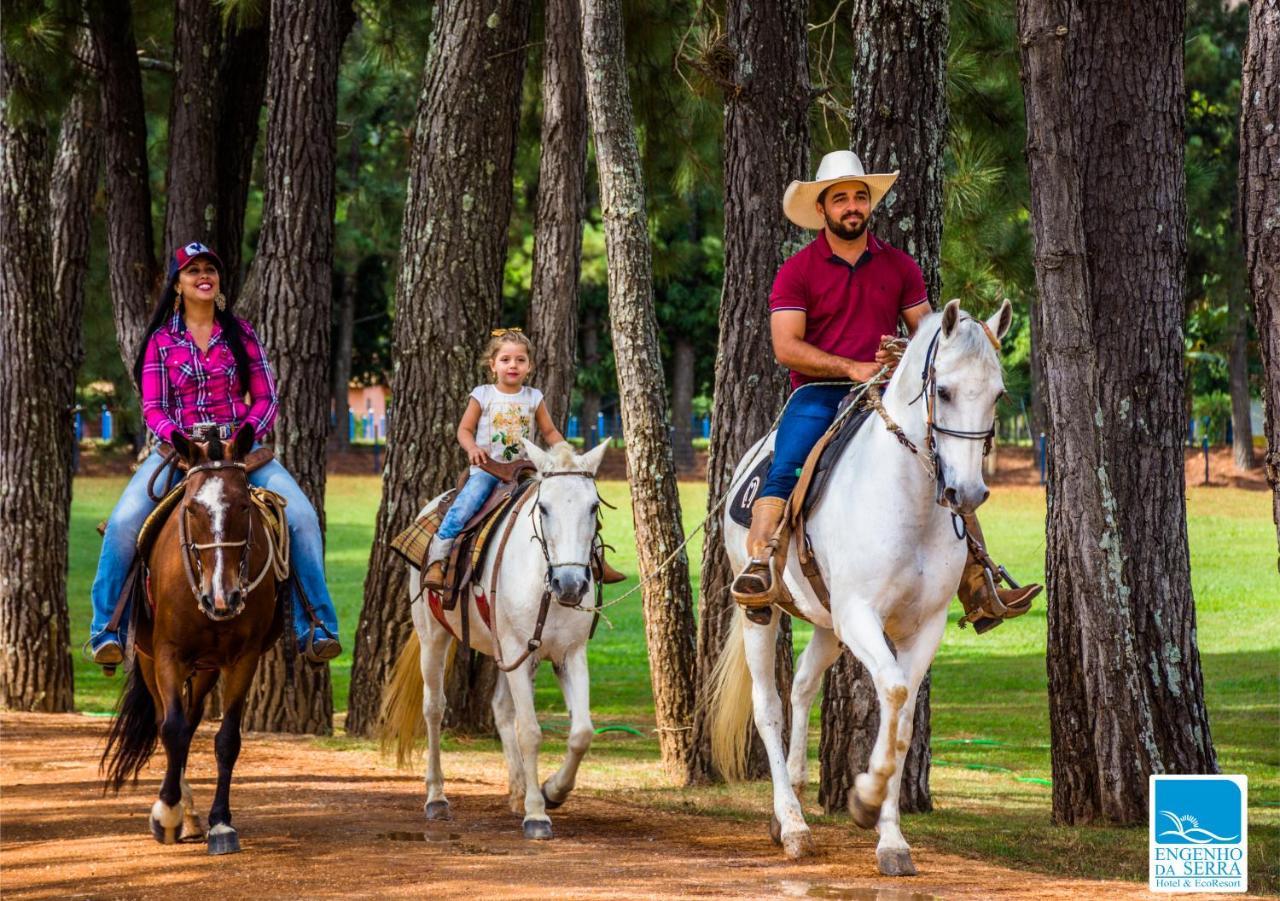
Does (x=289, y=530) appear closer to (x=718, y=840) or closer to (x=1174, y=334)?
(x=718, y=840)

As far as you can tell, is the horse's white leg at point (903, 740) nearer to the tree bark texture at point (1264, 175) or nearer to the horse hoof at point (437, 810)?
the tree bark texture at point (1264, 175)

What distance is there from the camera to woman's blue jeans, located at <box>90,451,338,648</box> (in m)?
9.18

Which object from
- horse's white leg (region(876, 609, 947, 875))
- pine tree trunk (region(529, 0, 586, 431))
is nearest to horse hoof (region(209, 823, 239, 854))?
horse's white leg (region(876, 609, 947, 875))

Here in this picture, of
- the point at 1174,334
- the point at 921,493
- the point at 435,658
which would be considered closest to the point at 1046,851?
the point at 921,493

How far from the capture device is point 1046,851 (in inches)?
346

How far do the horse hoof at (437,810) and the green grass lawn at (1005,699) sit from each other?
4.38 ft

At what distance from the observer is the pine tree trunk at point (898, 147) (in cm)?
999

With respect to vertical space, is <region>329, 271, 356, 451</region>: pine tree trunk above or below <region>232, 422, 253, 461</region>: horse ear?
above

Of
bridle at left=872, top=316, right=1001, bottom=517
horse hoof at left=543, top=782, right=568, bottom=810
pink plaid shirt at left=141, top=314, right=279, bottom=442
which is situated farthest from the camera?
horse hoof at left=543, top=782, right=568, bottom=810

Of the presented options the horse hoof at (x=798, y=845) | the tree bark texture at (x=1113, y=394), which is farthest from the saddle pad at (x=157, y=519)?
the tree bark texture at (x=1113, y=394)

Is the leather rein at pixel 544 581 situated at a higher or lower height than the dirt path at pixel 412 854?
higher

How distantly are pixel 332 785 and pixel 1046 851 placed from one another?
4753mm

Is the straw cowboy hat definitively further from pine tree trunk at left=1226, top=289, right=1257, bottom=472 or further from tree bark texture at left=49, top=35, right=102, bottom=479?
pine tree trunk at left=1226, top=289, right=1257, bottom=472

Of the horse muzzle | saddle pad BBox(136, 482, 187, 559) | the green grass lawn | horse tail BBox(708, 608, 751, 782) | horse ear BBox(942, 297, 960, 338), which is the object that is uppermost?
horse ear BBox(942, 297, 960, 338)
